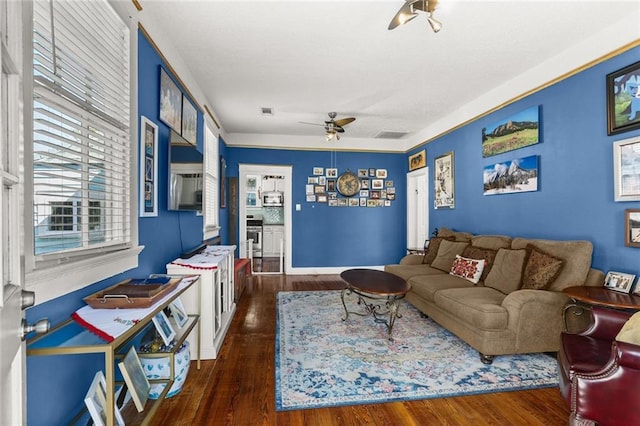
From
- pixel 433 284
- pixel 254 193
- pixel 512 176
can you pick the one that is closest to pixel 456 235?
pixel 512 176

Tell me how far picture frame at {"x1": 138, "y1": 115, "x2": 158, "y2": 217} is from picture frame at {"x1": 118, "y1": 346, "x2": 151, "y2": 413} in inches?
39.4

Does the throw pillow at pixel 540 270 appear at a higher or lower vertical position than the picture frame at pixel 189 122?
lower

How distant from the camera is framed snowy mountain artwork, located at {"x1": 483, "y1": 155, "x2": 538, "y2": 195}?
3332 millimetres

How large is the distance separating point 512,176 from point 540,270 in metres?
1.32

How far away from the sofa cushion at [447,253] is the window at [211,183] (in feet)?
10.8

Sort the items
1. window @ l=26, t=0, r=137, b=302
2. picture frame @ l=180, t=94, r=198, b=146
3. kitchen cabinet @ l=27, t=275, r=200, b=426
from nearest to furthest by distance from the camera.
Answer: kitchen cabinet @ l=27, t=275, r=200, b=426
window @ l=26, t=0, r=137, b=302
picture frame @ l=180, t=94, r=198, b=146

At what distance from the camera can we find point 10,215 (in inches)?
30.4

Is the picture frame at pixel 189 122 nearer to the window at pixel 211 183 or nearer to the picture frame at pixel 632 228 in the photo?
the window at pixel 211 183

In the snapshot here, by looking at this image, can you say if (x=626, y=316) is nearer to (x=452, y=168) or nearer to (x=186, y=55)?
(x=452, y=168)

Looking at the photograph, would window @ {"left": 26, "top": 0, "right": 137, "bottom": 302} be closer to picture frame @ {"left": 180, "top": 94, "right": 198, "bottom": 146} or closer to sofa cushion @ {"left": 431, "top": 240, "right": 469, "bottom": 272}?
picture frame @ {"left": 180, "top": 94, "right": 198, "bottom": 146}

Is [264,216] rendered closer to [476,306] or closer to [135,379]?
[476,306]

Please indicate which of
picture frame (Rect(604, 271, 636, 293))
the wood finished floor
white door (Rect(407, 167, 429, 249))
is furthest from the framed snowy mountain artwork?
the wood finished floor

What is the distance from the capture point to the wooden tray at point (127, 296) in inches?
60.5

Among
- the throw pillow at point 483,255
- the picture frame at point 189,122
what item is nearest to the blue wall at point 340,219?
the picture frame at point 189,122
